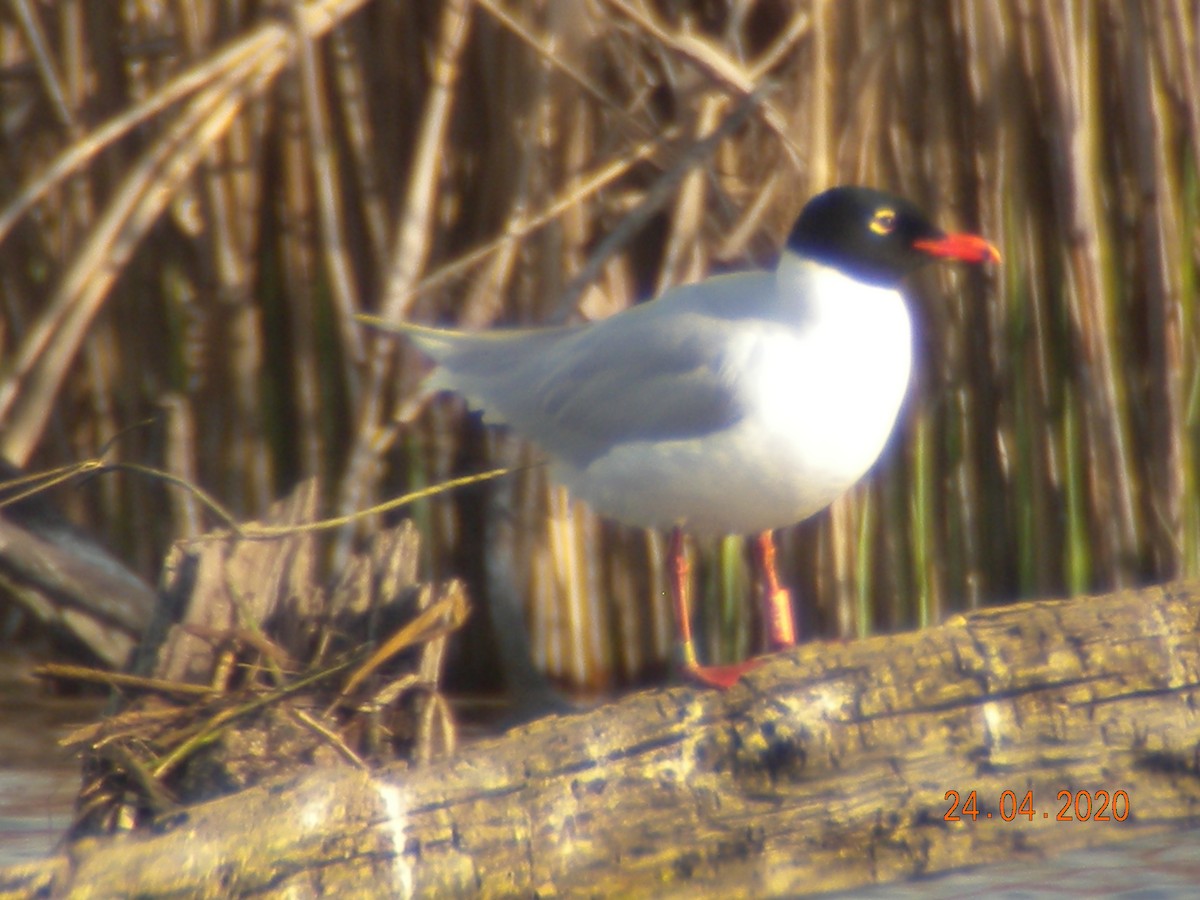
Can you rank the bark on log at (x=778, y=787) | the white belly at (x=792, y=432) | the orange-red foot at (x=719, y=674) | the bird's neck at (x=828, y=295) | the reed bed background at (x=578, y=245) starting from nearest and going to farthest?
1. the bark on log at (x=778, y=787)
2. the orange-red foot at (x=719, y=674)
3. the white belly at (x=792, y=432)
4. the bird's neck at (x=828, y=295)
5. the reed bed background at (x=578, y=245)

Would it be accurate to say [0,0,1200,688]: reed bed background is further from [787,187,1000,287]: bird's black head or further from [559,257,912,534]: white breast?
[559,257,912,534]: white breast

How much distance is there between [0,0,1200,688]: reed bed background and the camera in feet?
11.8

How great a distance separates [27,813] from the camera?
3115mm

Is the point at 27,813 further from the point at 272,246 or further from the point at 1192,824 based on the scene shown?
the point at 1192,824

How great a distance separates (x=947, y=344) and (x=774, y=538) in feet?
2.07

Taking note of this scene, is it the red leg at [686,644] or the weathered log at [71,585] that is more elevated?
the weathered log at [71,585]

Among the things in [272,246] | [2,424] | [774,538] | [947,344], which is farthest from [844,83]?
[2,424]

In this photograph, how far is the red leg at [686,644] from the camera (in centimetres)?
258

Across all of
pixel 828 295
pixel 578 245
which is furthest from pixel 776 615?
pixel 578 245

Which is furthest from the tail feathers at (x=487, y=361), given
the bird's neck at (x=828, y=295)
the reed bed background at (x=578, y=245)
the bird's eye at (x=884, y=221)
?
the bird's eye at (x=884, y=221)

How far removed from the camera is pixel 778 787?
2.40 metres

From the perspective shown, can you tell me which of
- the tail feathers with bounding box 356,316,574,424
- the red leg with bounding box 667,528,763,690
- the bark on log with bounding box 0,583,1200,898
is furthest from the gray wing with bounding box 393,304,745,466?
the bark on log with bounding box 0,583,1200,898

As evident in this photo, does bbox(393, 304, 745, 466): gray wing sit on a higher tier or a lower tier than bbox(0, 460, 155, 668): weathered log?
higher

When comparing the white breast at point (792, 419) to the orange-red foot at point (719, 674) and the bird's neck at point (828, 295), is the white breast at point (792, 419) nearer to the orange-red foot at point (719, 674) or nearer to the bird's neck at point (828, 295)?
the bird's neck at point (828, 295)
